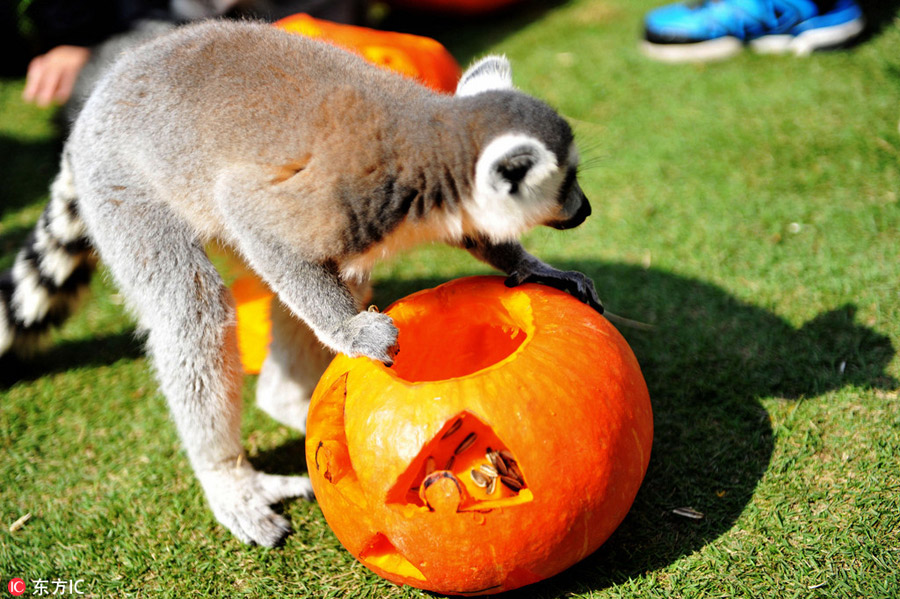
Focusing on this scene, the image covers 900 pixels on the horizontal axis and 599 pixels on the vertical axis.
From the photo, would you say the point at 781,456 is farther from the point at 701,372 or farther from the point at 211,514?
the point at 211,514

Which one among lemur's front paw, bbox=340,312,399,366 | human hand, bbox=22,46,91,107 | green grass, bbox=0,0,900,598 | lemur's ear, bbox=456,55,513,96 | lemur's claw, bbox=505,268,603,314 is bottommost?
green grass, bbox=0,0,900,598

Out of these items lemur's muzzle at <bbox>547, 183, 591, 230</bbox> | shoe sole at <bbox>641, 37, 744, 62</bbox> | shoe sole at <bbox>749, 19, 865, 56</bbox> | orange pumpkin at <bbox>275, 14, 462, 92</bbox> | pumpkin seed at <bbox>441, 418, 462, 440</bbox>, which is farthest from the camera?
shoe sole at <bbox>641, 37, 744, 62</bbox>

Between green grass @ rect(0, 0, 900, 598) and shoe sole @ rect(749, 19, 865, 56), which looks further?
shoe sole @ rect(749, 19, 865, 56)

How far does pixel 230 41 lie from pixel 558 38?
4.78 m

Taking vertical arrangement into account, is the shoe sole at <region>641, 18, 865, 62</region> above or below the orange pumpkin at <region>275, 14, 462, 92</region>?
below

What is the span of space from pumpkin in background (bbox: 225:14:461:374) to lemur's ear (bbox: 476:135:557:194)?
1437mm

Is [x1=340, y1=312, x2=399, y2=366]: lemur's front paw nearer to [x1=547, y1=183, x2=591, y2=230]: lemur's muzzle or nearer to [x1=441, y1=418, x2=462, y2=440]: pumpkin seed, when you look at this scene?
[x1=441, y1=418, x2=462, y2=440]: pumpkin seed

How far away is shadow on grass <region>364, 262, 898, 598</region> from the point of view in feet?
8.29

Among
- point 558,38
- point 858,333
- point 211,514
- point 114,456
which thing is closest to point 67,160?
point 114,456

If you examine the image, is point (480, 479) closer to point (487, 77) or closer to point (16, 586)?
point (487, 77)

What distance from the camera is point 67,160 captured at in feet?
10.8

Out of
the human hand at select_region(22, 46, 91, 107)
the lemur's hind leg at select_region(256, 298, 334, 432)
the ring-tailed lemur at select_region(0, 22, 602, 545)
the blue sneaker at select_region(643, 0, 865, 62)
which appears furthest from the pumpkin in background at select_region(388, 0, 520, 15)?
the lemur's hind leg at select_region(256, 298, 334, 432)

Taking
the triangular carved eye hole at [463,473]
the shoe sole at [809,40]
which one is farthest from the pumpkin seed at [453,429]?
the shoe sole at [809,40]

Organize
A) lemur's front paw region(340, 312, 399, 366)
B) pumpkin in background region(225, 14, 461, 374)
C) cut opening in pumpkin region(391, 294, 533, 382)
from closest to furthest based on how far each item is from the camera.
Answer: lemur's front paw region(340, 312, 399, 366)
cut opening in pumpkin region(391, 294, 533, 382)
pumpkin in background region(225, 14, 461, 374)
